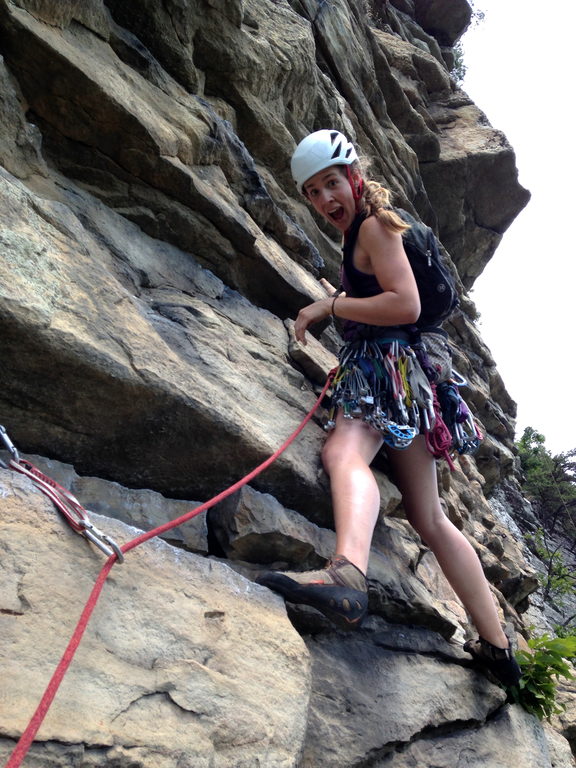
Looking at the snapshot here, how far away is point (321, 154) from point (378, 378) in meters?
1.30

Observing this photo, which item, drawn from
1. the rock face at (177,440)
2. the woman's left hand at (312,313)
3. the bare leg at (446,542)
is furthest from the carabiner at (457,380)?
the woman's left hand at (312,313)

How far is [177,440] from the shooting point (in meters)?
2.75

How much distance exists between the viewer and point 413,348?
11.5 feet

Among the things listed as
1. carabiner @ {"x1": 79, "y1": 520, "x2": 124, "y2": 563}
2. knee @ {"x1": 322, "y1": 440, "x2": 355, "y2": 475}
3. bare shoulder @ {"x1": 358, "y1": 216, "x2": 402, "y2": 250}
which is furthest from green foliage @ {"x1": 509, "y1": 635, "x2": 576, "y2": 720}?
carabiner @ {"x1": 79, "y1": 520, "x2": 124, "y2": 563}

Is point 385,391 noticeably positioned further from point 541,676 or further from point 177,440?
point 541,676

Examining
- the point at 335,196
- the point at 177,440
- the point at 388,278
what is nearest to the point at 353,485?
the point at 177,440

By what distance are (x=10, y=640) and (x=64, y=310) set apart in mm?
1307

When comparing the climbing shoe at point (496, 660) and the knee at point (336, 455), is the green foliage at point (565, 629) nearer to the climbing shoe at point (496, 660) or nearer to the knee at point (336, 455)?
the climbing shoe at point (496, 660)

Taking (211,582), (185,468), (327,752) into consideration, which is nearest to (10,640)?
(211,582)

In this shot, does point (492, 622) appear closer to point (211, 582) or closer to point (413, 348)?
point (413, 348)

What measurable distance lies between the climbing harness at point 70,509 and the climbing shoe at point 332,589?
0.76m

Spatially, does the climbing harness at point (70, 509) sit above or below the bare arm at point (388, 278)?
below

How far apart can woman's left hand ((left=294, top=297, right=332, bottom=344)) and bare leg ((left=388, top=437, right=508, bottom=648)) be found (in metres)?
0.97

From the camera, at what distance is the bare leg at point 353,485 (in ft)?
8.52
